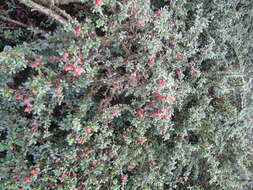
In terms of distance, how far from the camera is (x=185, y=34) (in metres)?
2.55

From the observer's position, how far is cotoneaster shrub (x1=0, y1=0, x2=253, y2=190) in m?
2.01

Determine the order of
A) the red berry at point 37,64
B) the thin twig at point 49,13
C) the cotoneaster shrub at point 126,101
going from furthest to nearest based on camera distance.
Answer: the thin twig at point 49,13, the cotoneaster shrub at point 126,101, the red berry at point 37,64

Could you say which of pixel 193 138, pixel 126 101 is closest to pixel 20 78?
pixel 126 101

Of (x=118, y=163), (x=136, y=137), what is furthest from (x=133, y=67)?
(x=118, y=163)

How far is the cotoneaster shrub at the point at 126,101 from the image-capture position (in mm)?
2008

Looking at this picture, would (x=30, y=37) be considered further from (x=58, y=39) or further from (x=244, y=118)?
(x=244, y=118)

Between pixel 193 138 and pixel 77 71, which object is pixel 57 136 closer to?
pixel 77 71

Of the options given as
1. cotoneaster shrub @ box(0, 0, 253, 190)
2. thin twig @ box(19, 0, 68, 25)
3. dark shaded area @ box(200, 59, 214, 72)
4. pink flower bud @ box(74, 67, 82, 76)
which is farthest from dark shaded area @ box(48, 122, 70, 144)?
dark shaded area @ box(200, 59, 214, 72)

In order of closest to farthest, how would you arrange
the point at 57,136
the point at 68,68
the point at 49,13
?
the point at 68,68, the point at 49,13, the point at 57,136

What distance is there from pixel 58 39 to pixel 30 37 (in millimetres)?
639

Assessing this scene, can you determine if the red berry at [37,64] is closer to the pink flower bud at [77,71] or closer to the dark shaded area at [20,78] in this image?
the pink flower bud at [77,71]

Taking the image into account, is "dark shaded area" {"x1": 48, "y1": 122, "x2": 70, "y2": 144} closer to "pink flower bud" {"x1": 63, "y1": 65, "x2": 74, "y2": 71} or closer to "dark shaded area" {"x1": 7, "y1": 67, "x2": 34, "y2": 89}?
"dark shaded area" {"x1": 7, "y1": 67, "x2": 34, "y2": 89}

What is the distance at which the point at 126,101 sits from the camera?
99.6 inches

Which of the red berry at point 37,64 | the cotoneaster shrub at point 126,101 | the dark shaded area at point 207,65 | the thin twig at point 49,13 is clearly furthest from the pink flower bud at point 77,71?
the dark shaded area at point 207,65
